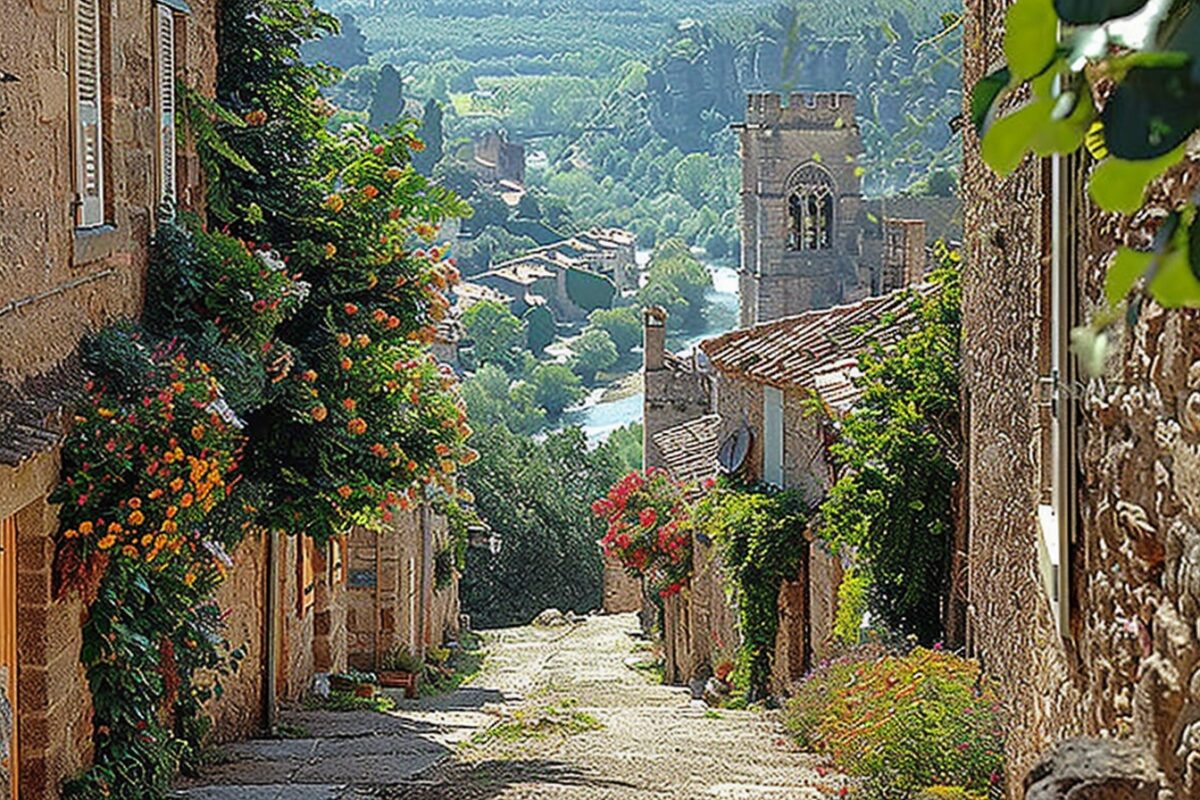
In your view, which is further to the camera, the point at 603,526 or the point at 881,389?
the point at 603,526

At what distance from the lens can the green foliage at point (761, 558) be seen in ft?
48.5

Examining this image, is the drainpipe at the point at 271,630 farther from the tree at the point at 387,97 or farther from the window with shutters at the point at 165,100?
the tree at the point at 387,97

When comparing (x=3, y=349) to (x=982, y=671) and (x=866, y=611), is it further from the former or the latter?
(x=866, y=611)

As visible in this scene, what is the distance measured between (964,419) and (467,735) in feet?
12.3

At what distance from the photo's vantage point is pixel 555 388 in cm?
7800

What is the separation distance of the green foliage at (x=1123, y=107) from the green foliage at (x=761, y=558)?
13.6 meters

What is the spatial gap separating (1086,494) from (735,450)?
12.4 meters

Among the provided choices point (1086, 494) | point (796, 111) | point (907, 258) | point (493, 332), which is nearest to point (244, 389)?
point (1086, 494)

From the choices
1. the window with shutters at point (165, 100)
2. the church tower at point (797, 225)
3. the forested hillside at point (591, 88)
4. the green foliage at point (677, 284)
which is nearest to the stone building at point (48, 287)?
the window with shutters at point (165, 100)

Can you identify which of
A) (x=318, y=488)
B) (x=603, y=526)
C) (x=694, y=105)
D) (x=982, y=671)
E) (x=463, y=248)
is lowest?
(x=603, y=526)

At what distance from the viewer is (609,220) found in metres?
98.5

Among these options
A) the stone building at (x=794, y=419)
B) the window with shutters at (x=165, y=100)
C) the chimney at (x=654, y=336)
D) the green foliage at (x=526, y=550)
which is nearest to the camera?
the window with shutters at (x=165, y=100)

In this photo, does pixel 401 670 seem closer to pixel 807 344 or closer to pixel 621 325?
pixel 807 344

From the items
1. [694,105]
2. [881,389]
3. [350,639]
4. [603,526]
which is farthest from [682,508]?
[694,105]
